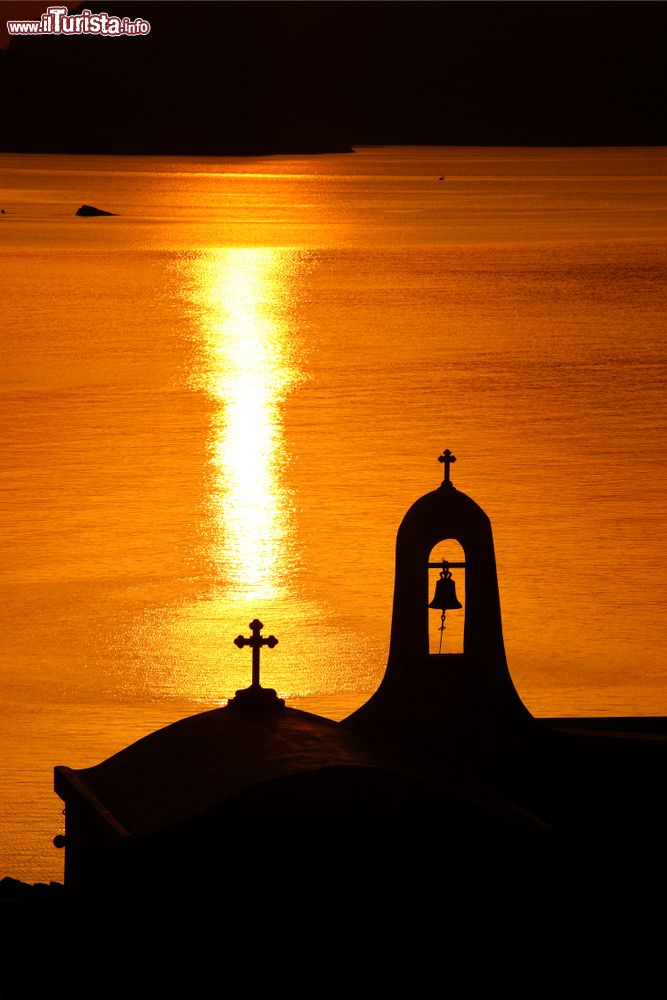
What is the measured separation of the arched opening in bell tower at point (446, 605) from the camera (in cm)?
1514

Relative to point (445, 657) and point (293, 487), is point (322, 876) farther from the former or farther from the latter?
point (293, 487)

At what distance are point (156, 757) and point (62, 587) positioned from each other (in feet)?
94.1

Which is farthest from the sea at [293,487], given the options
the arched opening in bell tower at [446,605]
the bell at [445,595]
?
the bell at [445,595]

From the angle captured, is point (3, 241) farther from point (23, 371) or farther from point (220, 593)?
point (220, 593)

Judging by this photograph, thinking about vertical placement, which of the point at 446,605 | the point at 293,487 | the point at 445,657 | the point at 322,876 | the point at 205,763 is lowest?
the point at 322,876

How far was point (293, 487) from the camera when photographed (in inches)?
2100

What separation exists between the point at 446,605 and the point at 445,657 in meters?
0.66

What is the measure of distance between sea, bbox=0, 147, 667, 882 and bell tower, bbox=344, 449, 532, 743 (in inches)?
539

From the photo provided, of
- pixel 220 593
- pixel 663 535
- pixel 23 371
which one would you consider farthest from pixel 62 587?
pixel 23 371

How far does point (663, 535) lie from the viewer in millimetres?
47188

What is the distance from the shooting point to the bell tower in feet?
46.9

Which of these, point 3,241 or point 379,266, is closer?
point 379,266

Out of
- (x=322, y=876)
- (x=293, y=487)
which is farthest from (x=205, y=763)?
(x=293, y=487)

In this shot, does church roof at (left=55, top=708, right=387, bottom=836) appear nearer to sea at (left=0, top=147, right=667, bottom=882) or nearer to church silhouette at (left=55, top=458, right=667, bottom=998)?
church silhouette at (left=55, top=458, right=667, bottom=998)
